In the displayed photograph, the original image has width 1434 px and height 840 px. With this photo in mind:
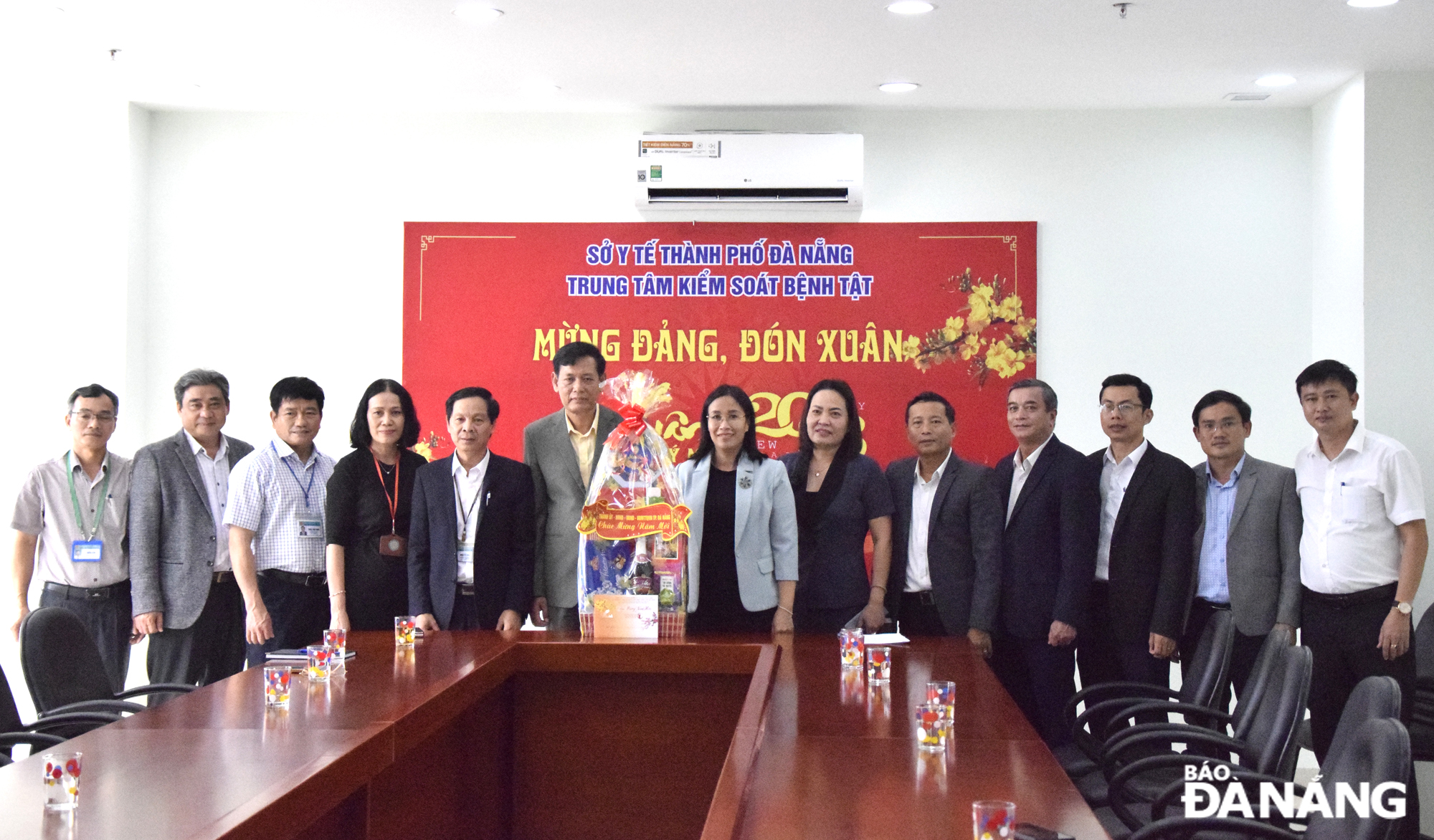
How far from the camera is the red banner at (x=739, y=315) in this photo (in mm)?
5766

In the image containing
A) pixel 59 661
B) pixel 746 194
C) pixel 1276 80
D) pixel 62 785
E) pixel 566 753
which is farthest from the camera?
pixel 746 194

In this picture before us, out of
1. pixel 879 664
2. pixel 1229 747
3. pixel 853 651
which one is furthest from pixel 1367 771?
pixel 853 651

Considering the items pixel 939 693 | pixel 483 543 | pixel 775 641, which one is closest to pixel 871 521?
pixel 775 641

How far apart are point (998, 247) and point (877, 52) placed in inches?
49.3

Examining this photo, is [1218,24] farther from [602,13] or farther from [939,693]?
[939,693]

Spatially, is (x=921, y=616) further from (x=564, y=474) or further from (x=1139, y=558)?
(x=564, y=474)

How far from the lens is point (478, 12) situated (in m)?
4.55

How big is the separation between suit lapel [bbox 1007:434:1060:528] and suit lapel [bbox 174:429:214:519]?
2.95m

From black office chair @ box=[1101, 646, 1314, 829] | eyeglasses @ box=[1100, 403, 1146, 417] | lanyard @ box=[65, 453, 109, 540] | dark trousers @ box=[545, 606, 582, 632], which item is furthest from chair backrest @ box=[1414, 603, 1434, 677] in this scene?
lanyard @ box=[65, 453, 109, 540]

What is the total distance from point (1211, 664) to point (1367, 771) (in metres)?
1.63

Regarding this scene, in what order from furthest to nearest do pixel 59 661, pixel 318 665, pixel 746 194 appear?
A: pixel 746 194, pixel 59 661, pixel 318 665

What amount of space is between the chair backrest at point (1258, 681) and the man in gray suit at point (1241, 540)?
0.93 m

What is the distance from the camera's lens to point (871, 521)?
428 centimetres

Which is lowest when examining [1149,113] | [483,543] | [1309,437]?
[483,543]
